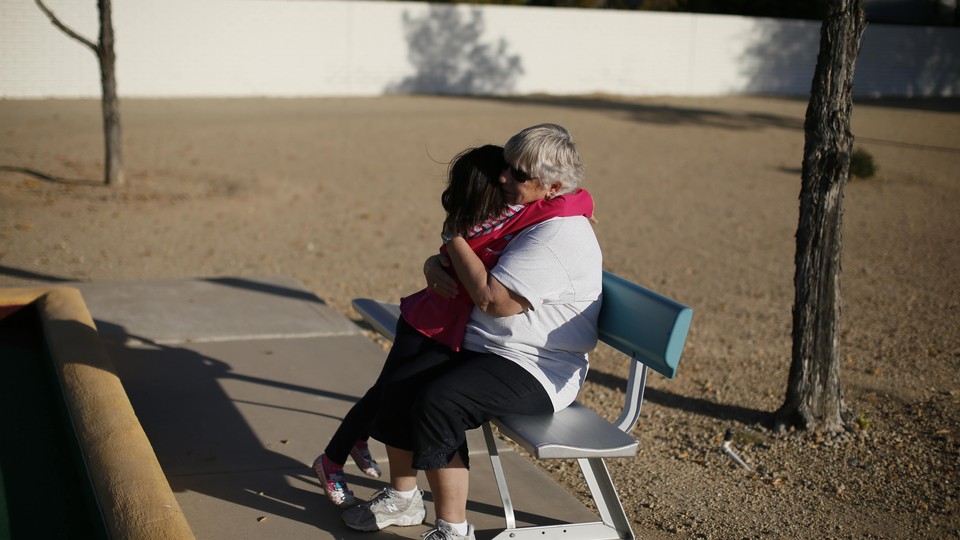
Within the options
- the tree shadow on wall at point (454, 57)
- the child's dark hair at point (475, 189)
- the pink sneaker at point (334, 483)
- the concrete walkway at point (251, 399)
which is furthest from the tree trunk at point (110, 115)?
the tree shadow on wall at point (454, 57)

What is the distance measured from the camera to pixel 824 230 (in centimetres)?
453

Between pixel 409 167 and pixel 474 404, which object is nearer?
pixel 474 404

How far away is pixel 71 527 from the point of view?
3434 millimetres

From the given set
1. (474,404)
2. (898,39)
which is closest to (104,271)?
(474,404)

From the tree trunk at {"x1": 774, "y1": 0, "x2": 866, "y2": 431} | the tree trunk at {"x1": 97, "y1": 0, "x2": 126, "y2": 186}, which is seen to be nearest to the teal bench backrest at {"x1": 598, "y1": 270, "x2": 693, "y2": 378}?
the tree trunk at {"x1": 774, "y1": 0, "x2": 866, "y2": 431}

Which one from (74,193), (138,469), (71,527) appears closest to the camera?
Answer: (138,469)

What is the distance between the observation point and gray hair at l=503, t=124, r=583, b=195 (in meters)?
3.25

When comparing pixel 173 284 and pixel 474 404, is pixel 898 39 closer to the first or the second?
pixel 173 284

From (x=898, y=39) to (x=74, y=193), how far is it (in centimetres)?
2546

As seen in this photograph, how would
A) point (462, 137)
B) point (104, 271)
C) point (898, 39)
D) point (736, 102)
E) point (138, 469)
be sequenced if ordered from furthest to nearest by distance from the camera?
point (898, 39)
point (736, 102)
point (462, 137)
point (104, 271)
point (138, 469)

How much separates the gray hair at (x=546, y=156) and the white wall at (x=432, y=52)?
1804cm

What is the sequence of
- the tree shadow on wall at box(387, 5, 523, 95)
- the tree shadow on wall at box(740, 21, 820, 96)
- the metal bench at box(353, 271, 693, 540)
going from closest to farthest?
the metal bench at box(353, 271, 693, 540)
the tree shadow on wall at box(387, 5, 523, 95)
the tree shadow on wall at box(740, 21, 820, 96)

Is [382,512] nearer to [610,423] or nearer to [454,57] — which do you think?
[610,423]

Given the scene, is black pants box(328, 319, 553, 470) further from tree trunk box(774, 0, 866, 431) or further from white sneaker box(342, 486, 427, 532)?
tree trunk box(774, 0, 866, 431)
